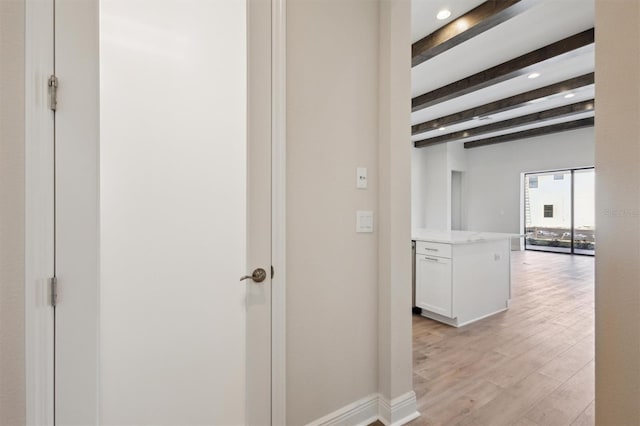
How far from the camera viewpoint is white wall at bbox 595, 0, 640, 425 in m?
0.69

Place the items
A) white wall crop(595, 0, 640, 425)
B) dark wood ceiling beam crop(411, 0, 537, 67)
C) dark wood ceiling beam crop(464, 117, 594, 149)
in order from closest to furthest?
white wall crop(595, 0, 640, 425), dark wood ceiling beam crop(411, 0, 537, 67), dark wood ceiling beam crop(464, 117, 594, 149)

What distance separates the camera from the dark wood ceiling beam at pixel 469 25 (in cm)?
263

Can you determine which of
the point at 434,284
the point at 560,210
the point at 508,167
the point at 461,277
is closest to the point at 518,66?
the point at 461,277

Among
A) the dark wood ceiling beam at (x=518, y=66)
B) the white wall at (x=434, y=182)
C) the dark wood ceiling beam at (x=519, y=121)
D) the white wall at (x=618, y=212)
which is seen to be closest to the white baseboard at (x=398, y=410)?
the white wall at (x=618, y=212)

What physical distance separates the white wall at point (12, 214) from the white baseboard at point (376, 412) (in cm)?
133

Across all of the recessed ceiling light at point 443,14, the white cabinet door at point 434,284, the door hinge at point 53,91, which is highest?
the recessed ceiling light at point 443,14

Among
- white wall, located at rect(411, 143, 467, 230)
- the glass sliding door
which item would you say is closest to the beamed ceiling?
the glass sliding door

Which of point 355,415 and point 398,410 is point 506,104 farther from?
point 355,415

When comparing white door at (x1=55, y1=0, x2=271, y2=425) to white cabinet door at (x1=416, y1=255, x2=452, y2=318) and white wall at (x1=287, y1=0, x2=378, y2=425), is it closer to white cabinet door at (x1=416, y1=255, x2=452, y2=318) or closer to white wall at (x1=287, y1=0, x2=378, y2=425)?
white wall at (x1=287, y1=0, x2=378, y2=425)

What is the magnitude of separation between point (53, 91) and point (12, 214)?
1.33ft

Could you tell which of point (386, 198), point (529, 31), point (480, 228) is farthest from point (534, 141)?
point (386, 198)

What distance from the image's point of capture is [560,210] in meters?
8.17

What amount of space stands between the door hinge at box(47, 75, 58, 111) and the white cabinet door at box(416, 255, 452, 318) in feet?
10.5

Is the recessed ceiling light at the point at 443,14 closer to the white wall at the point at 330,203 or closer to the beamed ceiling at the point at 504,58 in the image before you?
the beamed ceiling at the point at 504,58
